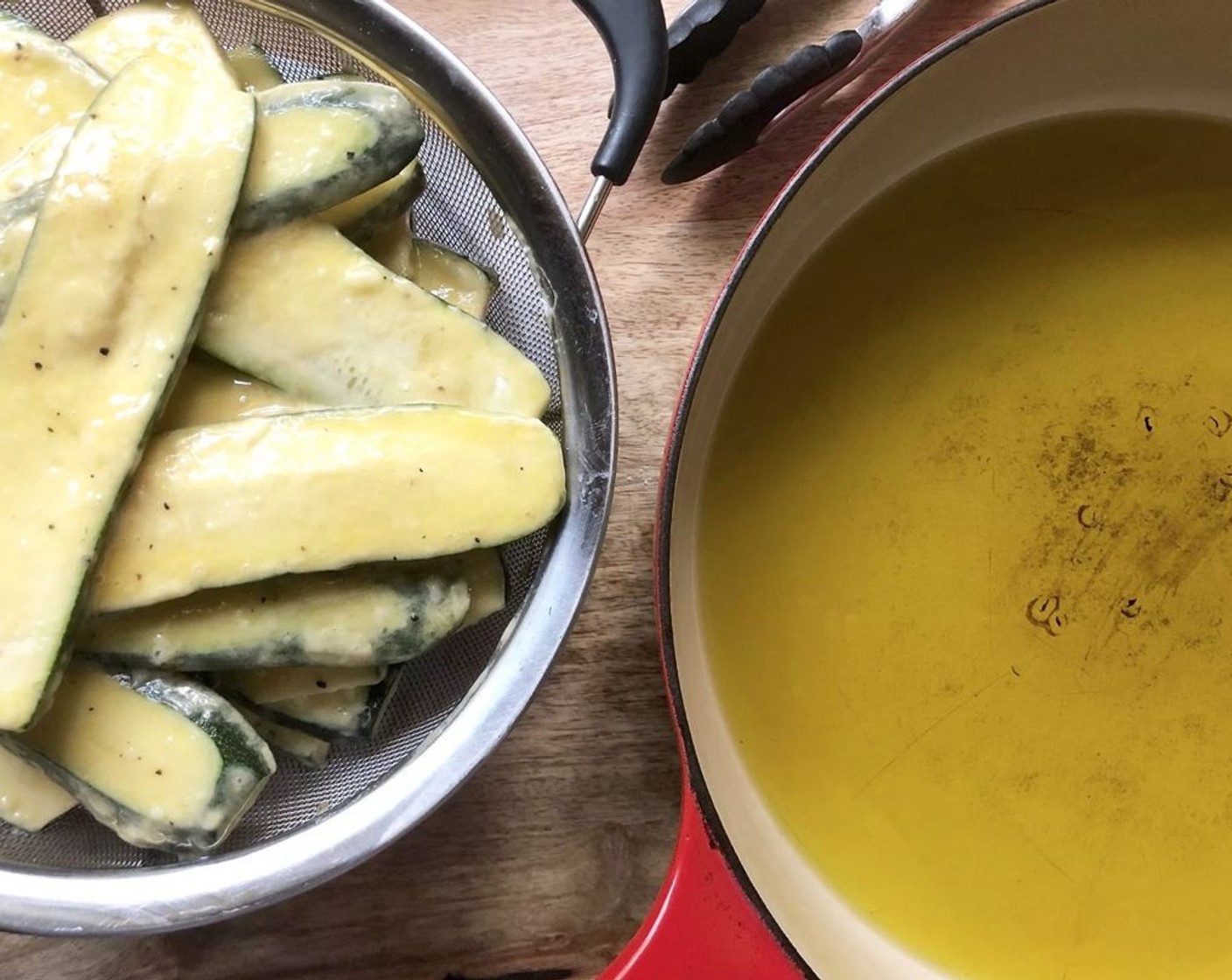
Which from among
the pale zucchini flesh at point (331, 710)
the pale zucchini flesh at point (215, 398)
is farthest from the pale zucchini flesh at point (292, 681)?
the pale zucchini flesh at point (215, 398)

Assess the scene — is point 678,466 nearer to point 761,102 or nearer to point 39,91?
point 761,102

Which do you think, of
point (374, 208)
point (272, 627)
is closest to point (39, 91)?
point (374, 208)

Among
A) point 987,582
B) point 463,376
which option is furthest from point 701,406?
point 987,582

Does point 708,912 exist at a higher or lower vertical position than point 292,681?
lower

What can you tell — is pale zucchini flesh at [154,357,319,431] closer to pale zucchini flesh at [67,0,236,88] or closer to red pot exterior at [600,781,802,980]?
pale zucchini flesh at [67,0,236,88]

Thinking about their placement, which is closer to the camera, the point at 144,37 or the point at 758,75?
the point at 144,37

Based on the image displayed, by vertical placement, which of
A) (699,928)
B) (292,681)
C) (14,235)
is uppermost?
(14,235)
